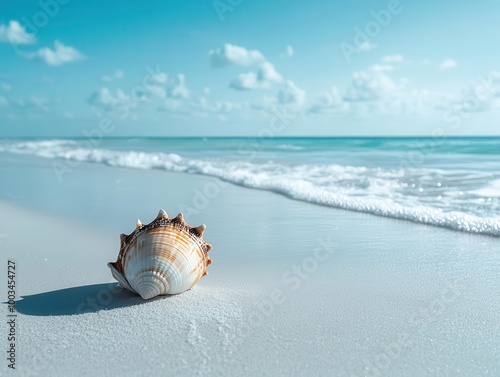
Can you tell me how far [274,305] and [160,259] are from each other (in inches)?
32.7

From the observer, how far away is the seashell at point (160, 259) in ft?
9.38

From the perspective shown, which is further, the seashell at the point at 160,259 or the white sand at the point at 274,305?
the seashell at the point at 160,259

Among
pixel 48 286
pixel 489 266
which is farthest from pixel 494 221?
pixel 48 286

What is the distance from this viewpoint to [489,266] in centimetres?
408

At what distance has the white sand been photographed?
2.41 m

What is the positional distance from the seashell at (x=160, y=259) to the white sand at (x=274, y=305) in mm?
134

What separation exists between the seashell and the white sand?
0.44ft

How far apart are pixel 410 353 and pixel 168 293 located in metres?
1.46

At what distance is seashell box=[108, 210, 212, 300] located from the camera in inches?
113

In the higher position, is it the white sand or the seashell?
the seashell

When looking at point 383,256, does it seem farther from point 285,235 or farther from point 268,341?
point 268,341

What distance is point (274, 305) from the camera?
3145 millimetres

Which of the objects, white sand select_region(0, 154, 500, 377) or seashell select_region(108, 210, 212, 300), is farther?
seashell select_region(108, 210, 212, 300)

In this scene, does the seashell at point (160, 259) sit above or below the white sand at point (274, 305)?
above
